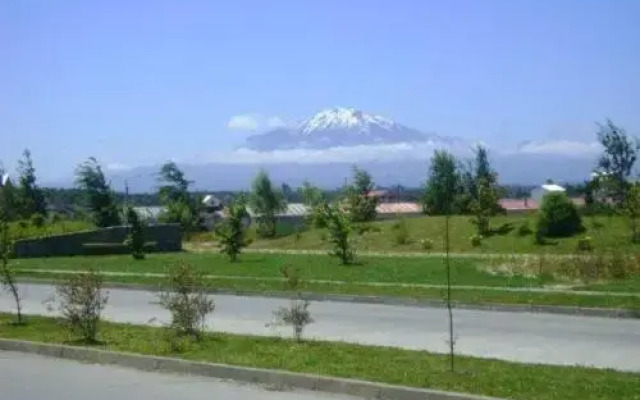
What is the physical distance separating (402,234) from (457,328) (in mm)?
25825

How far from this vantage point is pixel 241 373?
441 inches

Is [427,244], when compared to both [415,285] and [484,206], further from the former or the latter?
[415,285]

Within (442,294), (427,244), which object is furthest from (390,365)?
(427,244)

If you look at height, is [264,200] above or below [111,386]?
above

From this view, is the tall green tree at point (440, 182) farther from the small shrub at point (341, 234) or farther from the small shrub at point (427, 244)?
the small shrub at point (341, 234)

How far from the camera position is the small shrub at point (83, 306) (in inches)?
540

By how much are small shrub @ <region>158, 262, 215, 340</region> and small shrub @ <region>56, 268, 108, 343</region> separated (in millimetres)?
1121

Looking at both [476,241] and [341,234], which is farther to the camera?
[476,241]

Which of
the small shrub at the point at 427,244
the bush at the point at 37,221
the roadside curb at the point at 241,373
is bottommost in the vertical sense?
the roadside curb at the point at 241,373

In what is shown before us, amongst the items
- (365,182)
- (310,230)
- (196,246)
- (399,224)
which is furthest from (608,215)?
(365,182)

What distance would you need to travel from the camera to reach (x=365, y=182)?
6322cm

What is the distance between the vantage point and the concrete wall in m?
40.5

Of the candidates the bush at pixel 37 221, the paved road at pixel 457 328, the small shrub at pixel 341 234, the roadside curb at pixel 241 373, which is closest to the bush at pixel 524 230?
the small shrub at pixel 341 234

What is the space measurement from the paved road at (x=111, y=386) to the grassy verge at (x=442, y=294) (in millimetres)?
6724
